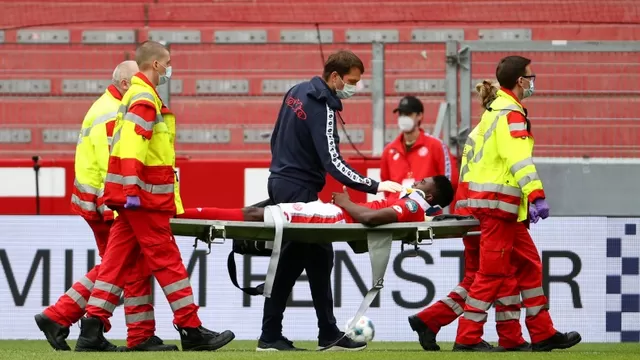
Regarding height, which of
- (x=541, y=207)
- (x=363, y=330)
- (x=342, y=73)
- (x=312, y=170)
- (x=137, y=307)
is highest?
(x=342, y=73)

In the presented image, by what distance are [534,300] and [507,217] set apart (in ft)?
2.01

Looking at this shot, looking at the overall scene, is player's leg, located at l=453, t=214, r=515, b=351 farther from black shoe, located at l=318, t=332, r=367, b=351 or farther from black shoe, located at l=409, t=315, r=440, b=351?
black shoe, located at l=318, t=332, r=367, b=351

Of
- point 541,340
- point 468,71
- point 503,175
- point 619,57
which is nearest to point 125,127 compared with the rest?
point 503,175

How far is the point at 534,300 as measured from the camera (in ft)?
25.7

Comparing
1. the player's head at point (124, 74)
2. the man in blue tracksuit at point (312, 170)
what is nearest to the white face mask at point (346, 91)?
the man in blue tracksuit at point (312, 170)

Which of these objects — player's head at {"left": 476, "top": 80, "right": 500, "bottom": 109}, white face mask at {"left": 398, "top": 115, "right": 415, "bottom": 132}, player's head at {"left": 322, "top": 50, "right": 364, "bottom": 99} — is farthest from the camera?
white face mask at {"left": 398, "top": 115, "right": 415, "bottom": 132}

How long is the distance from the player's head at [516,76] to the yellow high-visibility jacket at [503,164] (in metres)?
0.06

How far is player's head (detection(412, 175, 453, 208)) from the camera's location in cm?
789

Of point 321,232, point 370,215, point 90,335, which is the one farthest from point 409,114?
point 90,335

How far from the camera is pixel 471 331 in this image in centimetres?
771

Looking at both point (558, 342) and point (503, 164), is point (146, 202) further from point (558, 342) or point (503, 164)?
point (558, 342)

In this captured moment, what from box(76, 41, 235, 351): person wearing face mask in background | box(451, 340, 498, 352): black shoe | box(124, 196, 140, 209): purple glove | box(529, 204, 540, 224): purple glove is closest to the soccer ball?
box(451, 340, 498, 352): black shoe

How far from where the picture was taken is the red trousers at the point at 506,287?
24.9 feet

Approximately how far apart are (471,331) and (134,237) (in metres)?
2.01
